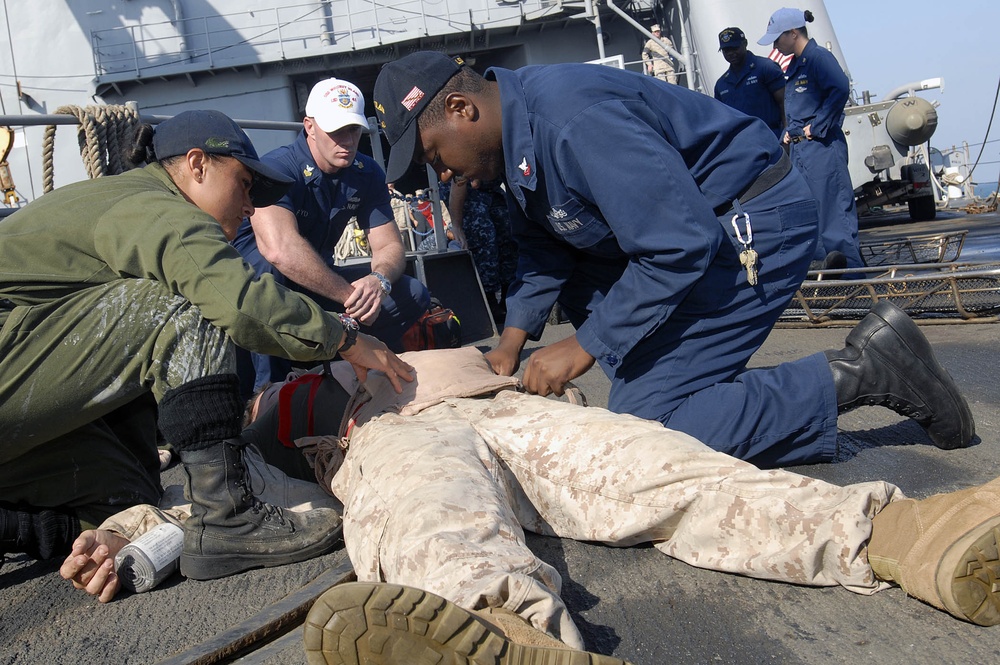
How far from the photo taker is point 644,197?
88.1 inches

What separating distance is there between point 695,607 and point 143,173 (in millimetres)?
1916

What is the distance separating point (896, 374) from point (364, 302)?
250 cm

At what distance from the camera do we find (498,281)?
7230 mm

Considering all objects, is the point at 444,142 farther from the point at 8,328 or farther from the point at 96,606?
the point at 96,606

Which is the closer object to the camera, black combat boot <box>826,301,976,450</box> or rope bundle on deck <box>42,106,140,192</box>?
black combat boot <box>826,301,976,450</box>

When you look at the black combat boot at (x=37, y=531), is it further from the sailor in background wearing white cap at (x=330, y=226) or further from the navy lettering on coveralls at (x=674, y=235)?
the sailor in background wearing white cap at (x=330, y=226)

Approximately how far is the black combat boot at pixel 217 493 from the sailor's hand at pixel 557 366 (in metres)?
0.82

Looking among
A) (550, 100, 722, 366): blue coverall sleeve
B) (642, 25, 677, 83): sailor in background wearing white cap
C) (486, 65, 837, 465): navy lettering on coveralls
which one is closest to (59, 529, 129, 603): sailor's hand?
(486, 65, 837, 465): navy lettering on coveralls

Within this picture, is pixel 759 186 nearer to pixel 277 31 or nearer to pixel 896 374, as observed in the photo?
pixel 896 374

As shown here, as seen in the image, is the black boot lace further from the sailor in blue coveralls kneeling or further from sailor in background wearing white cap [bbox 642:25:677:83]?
sailor in background wearing white cap [bbox 642:25:677:83]

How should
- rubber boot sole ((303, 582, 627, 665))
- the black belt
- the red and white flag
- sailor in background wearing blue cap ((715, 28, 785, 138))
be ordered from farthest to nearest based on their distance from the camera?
sailor in background wearing blue cap ((715, 28, 785, 138)), the red and white flag, the black belt, rubber boot sole ((303, 582, 627, 665))

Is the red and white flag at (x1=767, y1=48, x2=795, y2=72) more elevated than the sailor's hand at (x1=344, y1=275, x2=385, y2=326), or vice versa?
the red and white flag at (x1=767, y1=48, x2=795, y2=72)

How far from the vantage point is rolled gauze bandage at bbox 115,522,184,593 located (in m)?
2.18

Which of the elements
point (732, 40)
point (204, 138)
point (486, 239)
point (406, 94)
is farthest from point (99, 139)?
point (732, 40)
